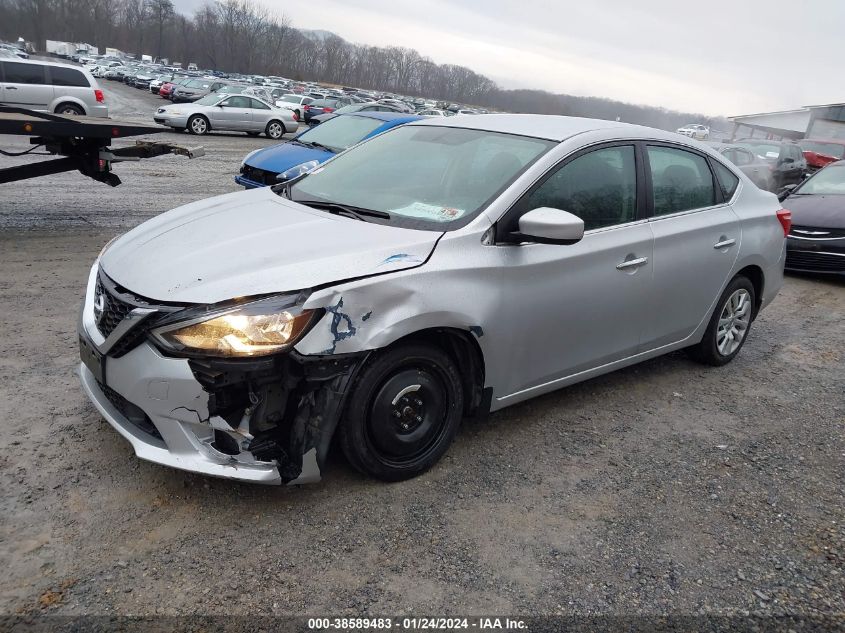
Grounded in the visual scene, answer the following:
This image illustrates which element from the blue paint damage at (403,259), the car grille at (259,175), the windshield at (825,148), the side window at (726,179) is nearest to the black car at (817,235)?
the side window at (726,179)

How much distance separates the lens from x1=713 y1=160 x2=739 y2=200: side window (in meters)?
4.98

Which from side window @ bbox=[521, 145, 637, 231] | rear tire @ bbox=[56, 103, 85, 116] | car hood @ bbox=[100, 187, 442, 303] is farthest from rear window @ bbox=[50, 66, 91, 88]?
side window @ bbox=[521, 145, 637, 231]

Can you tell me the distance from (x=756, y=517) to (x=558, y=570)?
1.18 m

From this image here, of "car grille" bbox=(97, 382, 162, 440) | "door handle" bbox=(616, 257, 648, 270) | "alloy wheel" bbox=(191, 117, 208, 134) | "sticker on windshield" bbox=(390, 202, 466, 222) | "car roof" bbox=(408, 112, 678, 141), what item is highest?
"car roof" bbox=(408, 112, 678, 141)

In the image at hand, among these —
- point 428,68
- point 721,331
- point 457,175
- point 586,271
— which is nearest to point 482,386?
point 586,271

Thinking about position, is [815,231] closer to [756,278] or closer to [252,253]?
[756,278]

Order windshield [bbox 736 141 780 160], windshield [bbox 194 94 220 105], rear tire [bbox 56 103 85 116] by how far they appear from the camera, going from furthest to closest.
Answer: windshield [bbox 194 94 220 105] < rear tire [bbox 56 103 85 116] < windshield [bbox 736 141 780 160]

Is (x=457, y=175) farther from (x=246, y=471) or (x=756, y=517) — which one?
(x=756, y=517)

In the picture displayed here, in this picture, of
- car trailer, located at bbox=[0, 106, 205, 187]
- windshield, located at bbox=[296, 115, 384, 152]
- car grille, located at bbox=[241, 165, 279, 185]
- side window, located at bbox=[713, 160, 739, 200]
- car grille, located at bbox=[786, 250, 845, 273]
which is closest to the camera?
side window, located at bbox=[713, 160, 739, 200]

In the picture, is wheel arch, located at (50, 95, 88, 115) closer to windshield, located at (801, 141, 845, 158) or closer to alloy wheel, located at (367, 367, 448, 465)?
alloy wheel, located at (367, 367, 448, 465)

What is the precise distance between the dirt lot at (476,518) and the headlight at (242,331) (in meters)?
0.78

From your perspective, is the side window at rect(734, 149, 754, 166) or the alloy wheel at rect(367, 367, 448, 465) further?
the side window at rect(734, 149, 754, 166)

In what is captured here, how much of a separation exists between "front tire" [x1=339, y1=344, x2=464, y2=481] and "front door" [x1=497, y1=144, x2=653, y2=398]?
398 millimetres

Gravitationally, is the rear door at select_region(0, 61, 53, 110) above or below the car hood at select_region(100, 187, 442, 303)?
below
